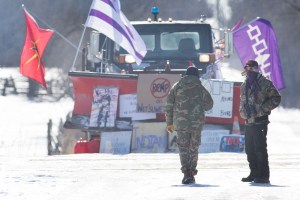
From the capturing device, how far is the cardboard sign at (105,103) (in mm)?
20125

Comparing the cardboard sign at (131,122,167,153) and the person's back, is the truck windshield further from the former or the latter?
the person's back

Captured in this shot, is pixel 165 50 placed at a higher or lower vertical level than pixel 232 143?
higher

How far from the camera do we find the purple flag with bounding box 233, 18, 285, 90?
2264cm

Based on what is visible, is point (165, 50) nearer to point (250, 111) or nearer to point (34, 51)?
point (34, 51)

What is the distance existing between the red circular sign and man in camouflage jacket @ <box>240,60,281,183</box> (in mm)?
6599

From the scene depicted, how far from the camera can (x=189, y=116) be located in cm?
1364

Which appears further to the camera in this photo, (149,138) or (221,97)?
(221,97)

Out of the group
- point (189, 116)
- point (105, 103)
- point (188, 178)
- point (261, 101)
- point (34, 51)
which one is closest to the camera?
point (261, 101)

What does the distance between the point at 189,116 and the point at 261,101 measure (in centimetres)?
89

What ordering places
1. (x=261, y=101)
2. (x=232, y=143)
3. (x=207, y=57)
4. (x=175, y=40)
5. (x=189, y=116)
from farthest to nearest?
(x=175, y=40)
(x=207, y=57)
(x=232, y=143)
(x=189, y=116)
(x=261, y=101)

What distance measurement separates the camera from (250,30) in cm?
2292

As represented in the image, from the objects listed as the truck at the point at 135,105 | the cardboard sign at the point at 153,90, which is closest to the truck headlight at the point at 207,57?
the truck at the point at 135,105

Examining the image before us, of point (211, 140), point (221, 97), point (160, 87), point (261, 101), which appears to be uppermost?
point (160, 87)

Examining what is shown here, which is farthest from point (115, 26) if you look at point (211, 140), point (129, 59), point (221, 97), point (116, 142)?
point (211, 140)
